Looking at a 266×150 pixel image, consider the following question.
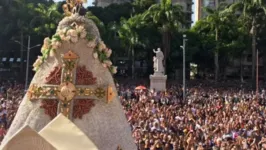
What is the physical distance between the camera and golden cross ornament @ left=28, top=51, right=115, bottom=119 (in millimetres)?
5613

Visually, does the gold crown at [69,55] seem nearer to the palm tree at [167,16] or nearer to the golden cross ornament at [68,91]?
the golden cross ornament at [68,91]

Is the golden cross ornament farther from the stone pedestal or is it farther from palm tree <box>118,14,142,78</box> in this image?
palm tree <box>118,14,142,78</box>

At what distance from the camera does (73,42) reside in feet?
18.8

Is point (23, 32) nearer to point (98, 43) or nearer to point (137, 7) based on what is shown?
point (137, 7)

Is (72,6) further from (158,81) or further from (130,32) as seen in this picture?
(130,32)

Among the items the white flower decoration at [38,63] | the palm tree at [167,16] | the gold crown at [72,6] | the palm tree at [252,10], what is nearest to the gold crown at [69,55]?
the white flower decoration at [38,63]

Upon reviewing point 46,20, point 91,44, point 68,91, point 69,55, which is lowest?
point 68,91

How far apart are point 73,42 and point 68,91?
2.19ft

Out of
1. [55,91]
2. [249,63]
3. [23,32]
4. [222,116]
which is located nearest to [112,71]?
[55,91]

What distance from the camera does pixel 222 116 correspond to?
776 inches

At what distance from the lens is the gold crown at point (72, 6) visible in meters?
5.91

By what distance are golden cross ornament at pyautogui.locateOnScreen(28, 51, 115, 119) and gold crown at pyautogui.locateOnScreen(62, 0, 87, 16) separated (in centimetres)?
67

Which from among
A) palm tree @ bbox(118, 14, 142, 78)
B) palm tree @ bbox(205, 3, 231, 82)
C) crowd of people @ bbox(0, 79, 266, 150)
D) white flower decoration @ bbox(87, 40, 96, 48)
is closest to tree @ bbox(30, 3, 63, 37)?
palm tree @ bbox(118, 14, 142, 78)

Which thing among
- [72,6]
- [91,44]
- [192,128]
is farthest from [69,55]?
[192,128]
